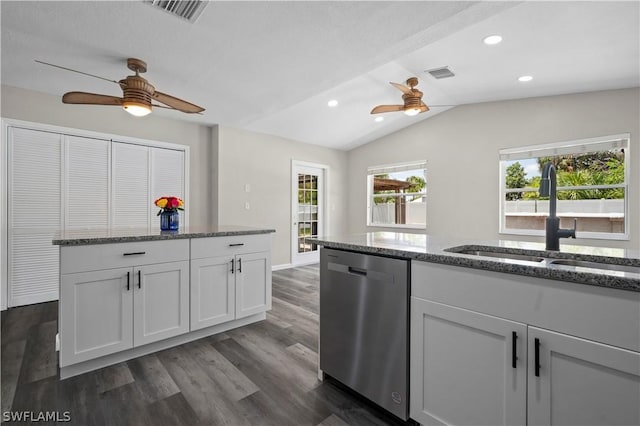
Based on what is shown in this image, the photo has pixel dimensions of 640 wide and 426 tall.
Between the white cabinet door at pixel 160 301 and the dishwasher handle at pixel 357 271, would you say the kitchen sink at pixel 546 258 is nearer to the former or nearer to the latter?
the dishwasher handle at pixel 357 271

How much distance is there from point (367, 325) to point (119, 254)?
1693 mm

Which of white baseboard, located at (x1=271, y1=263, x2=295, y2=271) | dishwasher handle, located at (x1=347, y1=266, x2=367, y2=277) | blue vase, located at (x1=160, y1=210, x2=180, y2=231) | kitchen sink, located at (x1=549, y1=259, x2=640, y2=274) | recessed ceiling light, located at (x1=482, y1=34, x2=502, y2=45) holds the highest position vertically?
recessed ceiling light, located at (x1=482, y1=34, x2=502, y2=45)

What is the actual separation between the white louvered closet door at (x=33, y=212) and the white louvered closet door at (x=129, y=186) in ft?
1.79

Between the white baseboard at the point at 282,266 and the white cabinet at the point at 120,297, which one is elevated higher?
the white cabinet at the point at 120,297

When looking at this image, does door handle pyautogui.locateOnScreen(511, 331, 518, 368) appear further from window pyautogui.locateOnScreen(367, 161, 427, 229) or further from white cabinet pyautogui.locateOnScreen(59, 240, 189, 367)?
window pyautogui.locateOnScreen(367, 161, 427, 229)

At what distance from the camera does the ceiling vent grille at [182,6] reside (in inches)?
81.0

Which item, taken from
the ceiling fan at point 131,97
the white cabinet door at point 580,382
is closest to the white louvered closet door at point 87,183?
the ceiling fan at point 131,97

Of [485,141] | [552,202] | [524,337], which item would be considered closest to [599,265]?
[552,202]

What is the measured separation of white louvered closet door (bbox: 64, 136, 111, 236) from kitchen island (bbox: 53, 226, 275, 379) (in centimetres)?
183

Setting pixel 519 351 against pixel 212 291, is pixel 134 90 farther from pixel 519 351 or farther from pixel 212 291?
pixel 519 351

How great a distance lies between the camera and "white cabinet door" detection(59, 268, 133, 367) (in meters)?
1.88

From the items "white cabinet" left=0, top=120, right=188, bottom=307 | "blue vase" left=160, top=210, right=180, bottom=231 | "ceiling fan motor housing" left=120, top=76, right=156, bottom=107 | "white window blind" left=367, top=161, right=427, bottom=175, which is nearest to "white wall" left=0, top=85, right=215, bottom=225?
"white cabinet" left=0, top=120, right=188, bottom=307

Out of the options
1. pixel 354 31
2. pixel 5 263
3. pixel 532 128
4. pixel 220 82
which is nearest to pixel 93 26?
pixel 220 82

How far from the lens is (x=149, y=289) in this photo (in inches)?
85.8
